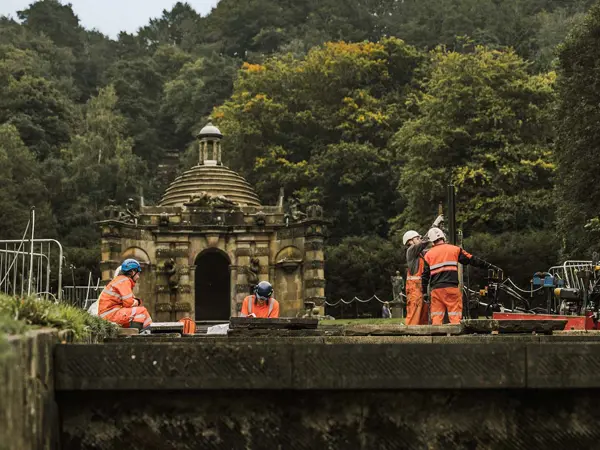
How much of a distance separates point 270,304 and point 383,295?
34419 millimetres

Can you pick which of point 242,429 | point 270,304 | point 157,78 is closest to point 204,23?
point 157,78

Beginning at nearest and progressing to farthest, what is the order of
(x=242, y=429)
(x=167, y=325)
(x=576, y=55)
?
(x=242, y=429) → (x=167, y=325) → (x=576, y=55)

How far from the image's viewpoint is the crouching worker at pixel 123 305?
13.9 m

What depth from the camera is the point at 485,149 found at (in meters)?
49.3

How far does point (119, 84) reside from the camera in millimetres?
85312

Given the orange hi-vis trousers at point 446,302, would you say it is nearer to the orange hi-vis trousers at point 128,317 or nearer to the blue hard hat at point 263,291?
the blue hard hat at point 263,291

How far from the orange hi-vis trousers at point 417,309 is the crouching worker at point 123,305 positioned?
211 inches

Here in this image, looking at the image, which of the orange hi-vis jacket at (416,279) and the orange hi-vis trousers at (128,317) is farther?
the orange hi-vis jacket at (416,279)

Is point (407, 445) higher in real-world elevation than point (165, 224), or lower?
lower

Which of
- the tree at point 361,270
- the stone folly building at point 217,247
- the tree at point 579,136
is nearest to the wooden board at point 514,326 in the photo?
the tree at point 579,136

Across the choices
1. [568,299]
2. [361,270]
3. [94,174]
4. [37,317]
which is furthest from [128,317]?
[94,174]

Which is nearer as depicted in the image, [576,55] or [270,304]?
[270,304]

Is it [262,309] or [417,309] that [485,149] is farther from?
[262,309]

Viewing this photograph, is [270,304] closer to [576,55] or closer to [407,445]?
[407,445]
